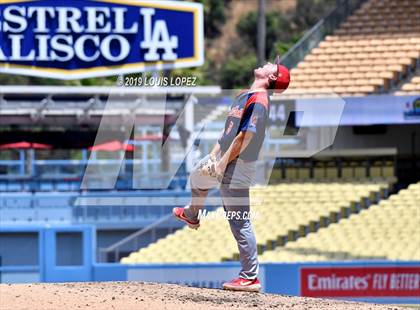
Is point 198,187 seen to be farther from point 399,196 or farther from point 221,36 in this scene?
point 221,36

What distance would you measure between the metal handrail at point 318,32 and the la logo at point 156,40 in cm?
348

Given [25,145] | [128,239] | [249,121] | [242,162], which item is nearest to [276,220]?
[128,239]

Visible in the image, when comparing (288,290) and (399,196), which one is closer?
(288,290)

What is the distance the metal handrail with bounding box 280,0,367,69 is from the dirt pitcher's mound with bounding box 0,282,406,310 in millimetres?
16559

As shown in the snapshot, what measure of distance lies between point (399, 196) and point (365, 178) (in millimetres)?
1637

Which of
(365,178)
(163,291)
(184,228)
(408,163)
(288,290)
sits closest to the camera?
(163,291)

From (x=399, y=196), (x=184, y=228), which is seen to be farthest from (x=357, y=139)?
(x=184, y=228)

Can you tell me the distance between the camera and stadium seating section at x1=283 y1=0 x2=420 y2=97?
83.9 ft

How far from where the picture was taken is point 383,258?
64.6 ft

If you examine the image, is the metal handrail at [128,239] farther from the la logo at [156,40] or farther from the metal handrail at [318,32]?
the metal handrail at [318,32]

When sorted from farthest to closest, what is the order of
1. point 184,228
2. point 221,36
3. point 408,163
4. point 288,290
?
point 221,36 < point 408,163 < point 184,228 < point 288,290

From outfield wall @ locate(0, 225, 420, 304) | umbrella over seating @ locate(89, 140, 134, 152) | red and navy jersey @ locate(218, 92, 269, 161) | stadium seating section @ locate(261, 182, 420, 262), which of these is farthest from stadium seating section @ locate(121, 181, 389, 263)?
red and navy jersey @ locate(218, 92, 269, 161)

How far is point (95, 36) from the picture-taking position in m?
23.8

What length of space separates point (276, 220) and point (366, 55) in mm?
5661
